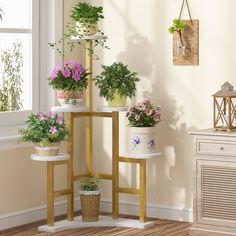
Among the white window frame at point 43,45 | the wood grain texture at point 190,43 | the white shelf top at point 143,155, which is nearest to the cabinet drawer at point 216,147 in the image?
the white shelf top at point 143,155

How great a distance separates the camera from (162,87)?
610cm

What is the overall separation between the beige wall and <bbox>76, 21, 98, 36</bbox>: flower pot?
468 mm

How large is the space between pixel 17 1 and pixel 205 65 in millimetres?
1523

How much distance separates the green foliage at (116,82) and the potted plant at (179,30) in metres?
0.40

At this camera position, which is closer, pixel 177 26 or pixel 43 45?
pixel 177 26

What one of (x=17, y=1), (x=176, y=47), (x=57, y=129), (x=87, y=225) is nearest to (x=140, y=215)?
(x=87, y=225)

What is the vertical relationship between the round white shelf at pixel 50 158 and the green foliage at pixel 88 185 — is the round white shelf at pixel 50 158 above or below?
above

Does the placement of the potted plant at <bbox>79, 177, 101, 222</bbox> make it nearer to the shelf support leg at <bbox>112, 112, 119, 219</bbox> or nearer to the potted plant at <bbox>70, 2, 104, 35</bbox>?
the shelf support leg at <bbox>112, 112, 119, 219</bbox>

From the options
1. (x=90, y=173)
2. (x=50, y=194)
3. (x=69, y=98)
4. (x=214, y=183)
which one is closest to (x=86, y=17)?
(x=69, y=98)

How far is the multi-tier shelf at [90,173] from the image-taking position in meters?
5.72

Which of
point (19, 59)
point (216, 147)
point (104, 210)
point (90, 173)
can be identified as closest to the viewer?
point (216, 147)

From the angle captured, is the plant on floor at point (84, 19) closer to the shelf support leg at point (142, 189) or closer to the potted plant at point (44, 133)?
the potted plant at point (44, 133)

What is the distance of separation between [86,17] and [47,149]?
41.5 inches

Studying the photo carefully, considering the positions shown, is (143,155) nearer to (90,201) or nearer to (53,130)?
(90,201)
